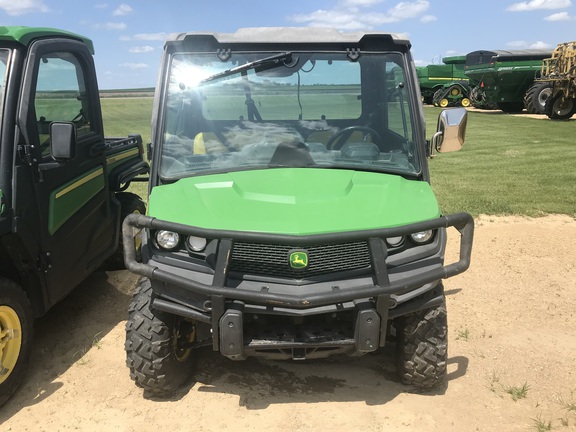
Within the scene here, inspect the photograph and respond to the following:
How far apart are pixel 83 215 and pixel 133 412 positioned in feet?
5.90

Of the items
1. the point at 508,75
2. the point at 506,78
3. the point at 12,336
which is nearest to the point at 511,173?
the point at 12,336

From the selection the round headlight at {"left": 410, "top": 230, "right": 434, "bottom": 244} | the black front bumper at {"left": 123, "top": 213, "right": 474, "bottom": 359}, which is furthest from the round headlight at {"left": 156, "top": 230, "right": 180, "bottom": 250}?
the round headlight at {"left": 410, "top": 230, "right": 434, "bottom": 244}

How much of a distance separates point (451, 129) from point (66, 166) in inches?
111

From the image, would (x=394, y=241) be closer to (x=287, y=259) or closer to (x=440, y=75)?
(x=287, y=259)

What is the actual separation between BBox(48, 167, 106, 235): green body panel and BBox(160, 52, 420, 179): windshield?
3.09ft

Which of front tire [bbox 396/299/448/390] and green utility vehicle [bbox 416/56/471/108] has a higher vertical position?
green utility vehicle [bbox 416/56/471/108]

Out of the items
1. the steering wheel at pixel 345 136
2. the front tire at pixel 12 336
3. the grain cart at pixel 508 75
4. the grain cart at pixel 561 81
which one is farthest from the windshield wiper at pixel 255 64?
the grain cart at pixel 508 75

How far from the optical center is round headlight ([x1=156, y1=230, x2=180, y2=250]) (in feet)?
10.4

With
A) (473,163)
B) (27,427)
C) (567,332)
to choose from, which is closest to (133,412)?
(27,427)

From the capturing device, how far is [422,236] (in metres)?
3.23

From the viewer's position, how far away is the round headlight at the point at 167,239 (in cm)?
318

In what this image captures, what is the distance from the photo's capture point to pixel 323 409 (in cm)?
341

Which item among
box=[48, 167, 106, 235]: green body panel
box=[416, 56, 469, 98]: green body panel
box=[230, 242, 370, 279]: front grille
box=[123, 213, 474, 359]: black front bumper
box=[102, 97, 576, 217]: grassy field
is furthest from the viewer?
box=[416, 56, 469, 98]: green body panel

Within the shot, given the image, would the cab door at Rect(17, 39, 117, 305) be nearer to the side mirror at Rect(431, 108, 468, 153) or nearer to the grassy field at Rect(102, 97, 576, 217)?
the side mirror at Rect(431, 108, 468, 153)
